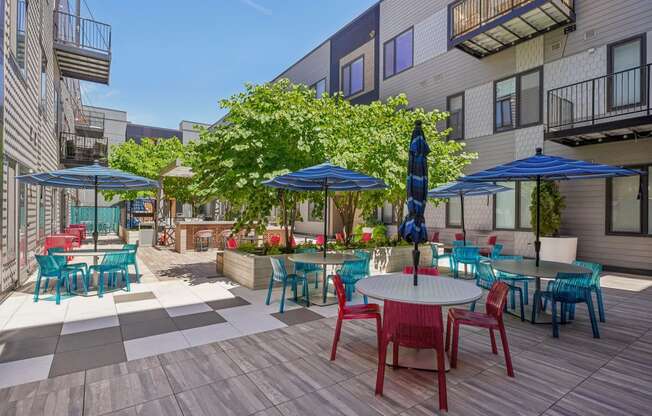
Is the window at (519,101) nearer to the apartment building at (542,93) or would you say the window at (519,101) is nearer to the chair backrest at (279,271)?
the apartment building at (542,93)

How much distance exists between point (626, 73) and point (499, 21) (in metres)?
3.73

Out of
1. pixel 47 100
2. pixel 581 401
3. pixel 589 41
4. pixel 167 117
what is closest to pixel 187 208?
pixel 167 117

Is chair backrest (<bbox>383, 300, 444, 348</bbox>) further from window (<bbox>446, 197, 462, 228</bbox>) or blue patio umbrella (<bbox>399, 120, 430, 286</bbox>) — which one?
window (<bbox>446, 197, 462, 228</bbox>)

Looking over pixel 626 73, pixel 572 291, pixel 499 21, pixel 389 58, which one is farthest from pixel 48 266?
pixel 389 58

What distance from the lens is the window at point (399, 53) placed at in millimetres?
15695

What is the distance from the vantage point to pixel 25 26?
7.50m

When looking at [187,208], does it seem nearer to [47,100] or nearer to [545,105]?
[47,100]

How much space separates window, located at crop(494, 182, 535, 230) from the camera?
11.6 metres

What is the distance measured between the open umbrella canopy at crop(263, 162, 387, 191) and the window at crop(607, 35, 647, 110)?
24.7 ft

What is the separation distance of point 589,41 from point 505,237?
6367 millimetres

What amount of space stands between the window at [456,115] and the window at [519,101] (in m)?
1.39

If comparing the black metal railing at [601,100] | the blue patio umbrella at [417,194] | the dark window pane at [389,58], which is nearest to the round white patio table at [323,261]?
the blue patio umbrella at [417,194]

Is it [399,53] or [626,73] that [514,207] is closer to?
[626,73]

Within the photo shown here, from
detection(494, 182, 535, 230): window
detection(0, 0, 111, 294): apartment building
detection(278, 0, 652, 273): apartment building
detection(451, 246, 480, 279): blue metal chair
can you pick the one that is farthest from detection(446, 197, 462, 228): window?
detection(0, 0, 111, 294): apartment building
